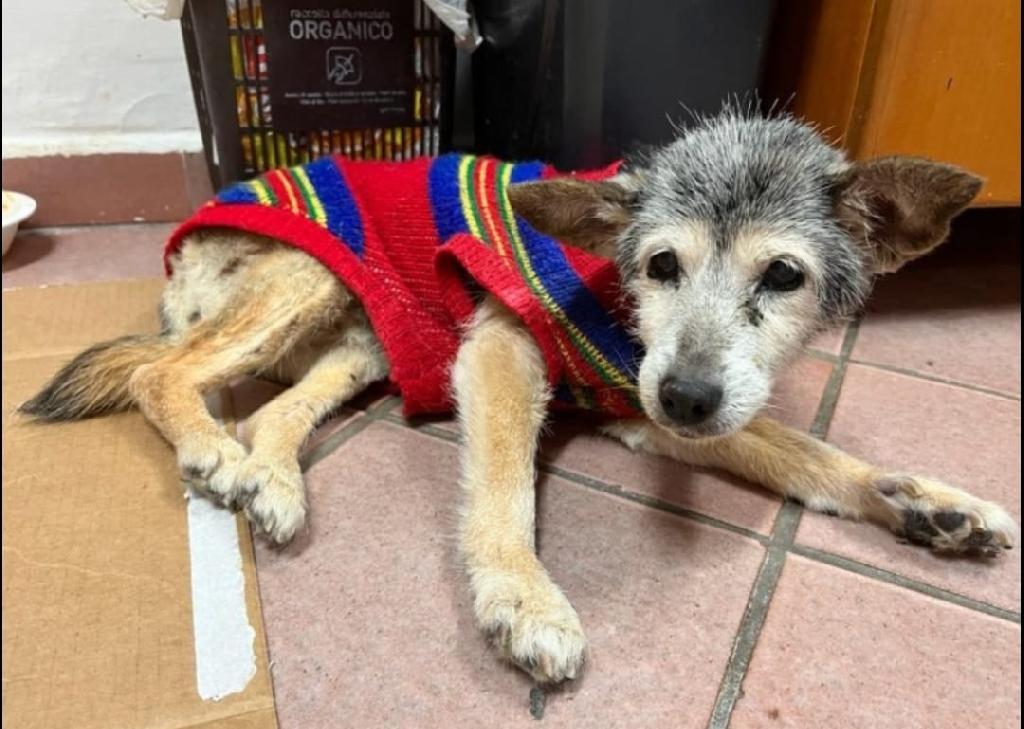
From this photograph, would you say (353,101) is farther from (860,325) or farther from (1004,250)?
(1004,250)

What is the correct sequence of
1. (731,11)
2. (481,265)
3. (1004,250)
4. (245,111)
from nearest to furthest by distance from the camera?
1. (481,265)
2. (731,11)
3. (245,111)
4. (1004,250)

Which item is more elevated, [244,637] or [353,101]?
[353,101]

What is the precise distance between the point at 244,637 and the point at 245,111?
144 cm

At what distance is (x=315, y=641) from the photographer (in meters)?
1.13

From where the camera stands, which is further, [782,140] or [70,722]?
[782,140]

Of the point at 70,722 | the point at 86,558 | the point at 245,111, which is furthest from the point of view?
the point at 245,111

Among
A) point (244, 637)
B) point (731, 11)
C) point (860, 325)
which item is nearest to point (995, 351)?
point (860, 325)

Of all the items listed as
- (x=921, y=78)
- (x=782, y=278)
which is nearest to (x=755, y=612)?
(x=782, y=278)

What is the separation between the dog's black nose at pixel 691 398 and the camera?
3.63ft

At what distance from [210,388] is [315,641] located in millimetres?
610

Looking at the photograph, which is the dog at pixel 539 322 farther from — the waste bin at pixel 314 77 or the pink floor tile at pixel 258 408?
the waste bin at pixel 314 77

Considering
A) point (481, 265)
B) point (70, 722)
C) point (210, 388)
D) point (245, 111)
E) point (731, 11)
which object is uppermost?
point (731, 11)

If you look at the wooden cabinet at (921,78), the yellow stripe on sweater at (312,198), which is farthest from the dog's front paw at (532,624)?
the wooden cabinet at (921,78)

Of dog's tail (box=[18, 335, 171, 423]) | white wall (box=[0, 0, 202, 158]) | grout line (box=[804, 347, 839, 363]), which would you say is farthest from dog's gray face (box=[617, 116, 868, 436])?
white wall (box=[0, 0, 202, 158])
